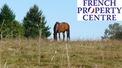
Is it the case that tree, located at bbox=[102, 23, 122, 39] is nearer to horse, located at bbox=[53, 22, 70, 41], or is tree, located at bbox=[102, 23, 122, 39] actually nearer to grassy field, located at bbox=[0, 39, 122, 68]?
horse, located at bbox=[53, 22, 70, 41]

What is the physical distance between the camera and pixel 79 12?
1686 cm

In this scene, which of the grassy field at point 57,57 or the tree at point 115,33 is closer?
the grassy field at point 57,57

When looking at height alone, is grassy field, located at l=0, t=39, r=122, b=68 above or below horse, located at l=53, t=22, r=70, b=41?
below

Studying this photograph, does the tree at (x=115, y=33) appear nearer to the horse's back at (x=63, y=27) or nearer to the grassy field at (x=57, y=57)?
the horse's back at (x=63, y=27)

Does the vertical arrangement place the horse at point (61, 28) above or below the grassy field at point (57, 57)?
above

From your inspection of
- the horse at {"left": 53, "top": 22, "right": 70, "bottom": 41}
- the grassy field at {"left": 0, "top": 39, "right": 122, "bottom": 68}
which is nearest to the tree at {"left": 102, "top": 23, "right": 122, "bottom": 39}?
the horse at {"left": 53, "top": 22, "right": 70, "bottom": 41}

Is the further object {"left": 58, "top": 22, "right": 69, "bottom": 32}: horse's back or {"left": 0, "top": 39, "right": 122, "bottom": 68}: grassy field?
{"left": 58, "top": 22, "right": 69, "bottom": 32}: horse's back

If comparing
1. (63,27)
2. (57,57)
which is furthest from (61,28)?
(57,57)

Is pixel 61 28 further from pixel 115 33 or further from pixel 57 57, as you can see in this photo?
pixel 57 57

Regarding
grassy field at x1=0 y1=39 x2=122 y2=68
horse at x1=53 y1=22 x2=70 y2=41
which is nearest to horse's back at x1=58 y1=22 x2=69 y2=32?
horse at x1=53 y1=22 x2=70 y2=41

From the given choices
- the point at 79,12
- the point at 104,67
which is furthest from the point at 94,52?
the point at 79,12

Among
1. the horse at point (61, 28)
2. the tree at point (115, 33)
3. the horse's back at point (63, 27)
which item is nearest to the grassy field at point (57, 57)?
the tree at point (115, 33)

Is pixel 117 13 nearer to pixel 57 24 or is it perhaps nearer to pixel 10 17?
pixel 57 24

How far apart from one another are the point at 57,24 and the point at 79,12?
838 centimetres
